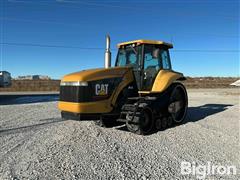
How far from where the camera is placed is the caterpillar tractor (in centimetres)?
722

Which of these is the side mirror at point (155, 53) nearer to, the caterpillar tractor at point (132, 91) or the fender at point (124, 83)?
the caterpillar tractor at point (132, 91)

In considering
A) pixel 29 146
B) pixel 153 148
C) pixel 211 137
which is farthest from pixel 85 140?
pixel 211 137

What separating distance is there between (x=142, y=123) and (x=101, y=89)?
5.15 ft

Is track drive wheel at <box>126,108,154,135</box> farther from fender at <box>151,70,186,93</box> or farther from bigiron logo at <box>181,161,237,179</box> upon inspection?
bigiron logo at <box>181,161,237,179</box>

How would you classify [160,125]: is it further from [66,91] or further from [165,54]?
[66,91]

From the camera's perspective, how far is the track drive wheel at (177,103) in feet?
30.4

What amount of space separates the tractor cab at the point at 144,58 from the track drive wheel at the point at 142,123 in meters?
0.95

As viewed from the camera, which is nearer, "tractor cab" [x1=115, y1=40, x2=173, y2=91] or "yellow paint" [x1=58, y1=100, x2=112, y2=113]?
"yellow paint" [x1=58, y1=100, x2=112, y2=113]

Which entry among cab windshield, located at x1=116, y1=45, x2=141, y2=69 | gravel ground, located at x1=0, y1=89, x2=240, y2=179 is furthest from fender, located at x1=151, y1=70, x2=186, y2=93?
gravel ground, located at x1=0, y1=89, x2=240, y2=179

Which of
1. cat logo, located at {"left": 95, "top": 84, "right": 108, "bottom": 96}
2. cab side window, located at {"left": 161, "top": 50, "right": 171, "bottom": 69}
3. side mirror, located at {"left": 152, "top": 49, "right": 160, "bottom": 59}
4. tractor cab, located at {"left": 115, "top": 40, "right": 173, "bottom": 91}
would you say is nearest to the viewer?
cat logo, located at {"left": 95, "top": 84, "right": 108, "bottom": 96}

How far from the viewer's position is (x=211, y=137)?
756cm

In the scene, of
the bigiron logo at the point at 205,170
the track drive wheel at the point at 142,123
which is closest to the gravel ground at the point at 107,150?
the bigiron logo at the point at 205,170

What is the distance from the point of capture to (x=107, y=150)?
20.5ft

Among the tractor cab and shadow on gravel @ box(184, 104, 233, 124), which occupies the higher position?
the tractor cab
